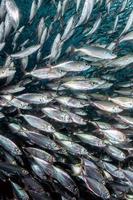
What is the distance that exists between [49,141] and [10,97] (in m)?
0.86

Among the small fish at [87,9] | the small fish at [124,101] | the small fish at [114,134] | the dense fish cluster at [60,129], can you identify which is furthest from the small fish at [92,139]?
the small fish at [87,9]

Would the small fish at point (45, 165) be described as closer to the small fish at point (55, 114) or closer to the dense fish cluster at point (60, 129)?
the dense fish cluster at point (60, 129)

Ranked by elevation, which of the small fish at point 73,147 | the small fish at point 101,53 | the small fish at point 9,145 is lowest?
the small fish at point 73,147

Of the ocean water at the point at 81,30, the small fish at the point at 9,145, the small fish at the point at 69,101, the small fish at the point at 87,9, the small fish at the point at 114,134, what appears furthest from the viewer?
the ocean water at the point at 81,30

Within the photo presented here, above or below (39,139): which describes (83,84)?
above

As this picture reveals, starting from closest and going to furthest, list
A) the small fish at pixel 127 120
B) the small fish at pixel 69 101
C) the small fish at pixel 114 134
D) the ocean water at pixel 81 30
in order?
the small fish at pixel 69 101
the small fish at pixel 114 134
the small fish at pixel 127 120
the ocean water at pixel 81 30

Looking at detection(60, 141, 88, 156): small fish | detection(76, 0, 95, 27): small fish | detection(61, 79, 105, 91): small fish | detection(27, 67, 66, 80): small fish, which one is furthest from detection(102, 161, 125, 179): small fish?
detection(76, 0, 95, 27): small fish

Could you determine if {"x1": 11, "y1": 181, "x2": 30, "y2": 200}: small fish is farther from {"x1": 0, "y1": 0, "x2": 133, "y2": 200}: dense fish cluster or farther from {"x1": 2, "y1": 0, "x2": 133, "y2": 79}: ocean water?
{"x1": 2, "y1": 0, "x2": 133, "y2": 79}: ocean water

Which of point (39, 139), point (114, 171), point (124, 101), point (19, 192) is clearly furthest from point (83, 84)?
point (19, 192)

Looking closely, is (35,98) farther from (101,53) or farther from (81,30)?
(81,30)

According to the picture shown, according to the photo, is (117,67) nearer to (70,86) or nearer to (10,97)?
(70,86)

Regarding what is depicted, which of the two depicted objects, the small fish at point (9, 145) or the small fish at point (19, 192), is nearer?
the small fish at point (9, 145)

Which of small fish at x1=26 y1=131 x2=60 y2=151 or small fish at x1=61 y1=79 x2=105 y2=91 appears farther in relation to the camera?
small fish at x1=61 y1=79 x2=105 y2=91

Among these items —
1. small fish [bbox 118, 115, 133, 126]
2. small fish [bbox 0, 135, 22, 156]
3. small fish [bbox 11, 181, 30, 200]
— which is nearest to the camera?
small fish [bbox 0, 135, 22, 156]
